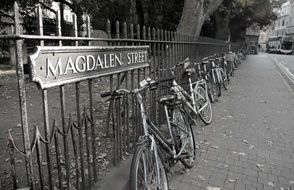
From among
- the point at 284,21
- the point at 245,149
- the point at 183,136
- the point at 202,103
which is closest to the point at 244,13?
the point at 202,103

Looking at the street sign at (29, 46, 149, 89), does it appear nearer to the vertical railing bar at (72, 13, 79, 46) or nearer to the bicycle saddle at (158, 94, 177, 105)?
the vertical railing bar at (72, 13, 79, 46)

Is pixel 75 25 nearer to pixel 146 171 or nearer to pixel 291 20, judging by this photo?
pixel 146 171

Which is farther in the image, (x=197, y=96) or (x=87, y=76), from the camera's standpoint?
(x=197, y=96)

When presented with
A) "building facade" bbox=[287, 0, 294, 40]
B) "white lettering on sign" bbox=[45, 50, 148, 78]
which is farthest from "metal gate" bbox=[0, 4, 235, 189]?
"building facade" bbox=[287, 0, 294, 40]

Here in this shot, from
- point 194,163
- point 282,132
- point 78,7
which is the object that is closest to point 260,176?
point 194,163

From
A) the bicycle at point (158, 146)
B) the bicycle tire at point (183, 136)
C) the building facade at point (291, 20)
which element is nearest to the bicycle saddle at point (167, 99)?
the bicycle at point (158, 146)

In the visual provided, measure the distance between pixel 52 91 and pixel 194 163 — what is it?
6379mm

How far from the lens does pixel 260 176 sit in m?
4.07

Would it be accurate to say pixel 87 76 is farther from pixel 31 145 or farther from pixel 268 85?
pixel 268 85

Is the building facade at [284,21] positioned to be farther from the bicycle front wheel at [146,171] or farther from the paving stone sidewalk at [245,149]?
the bicycle front wheel at [146,171]

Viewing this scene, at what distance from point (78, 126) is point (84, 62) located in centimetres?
62

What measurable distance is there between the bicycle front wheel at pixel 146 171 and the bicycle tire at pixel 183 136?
85 cm

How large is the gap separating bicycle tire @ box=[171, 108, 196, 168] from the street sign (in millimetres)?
945

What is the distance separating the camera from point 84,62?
2.81 metres
